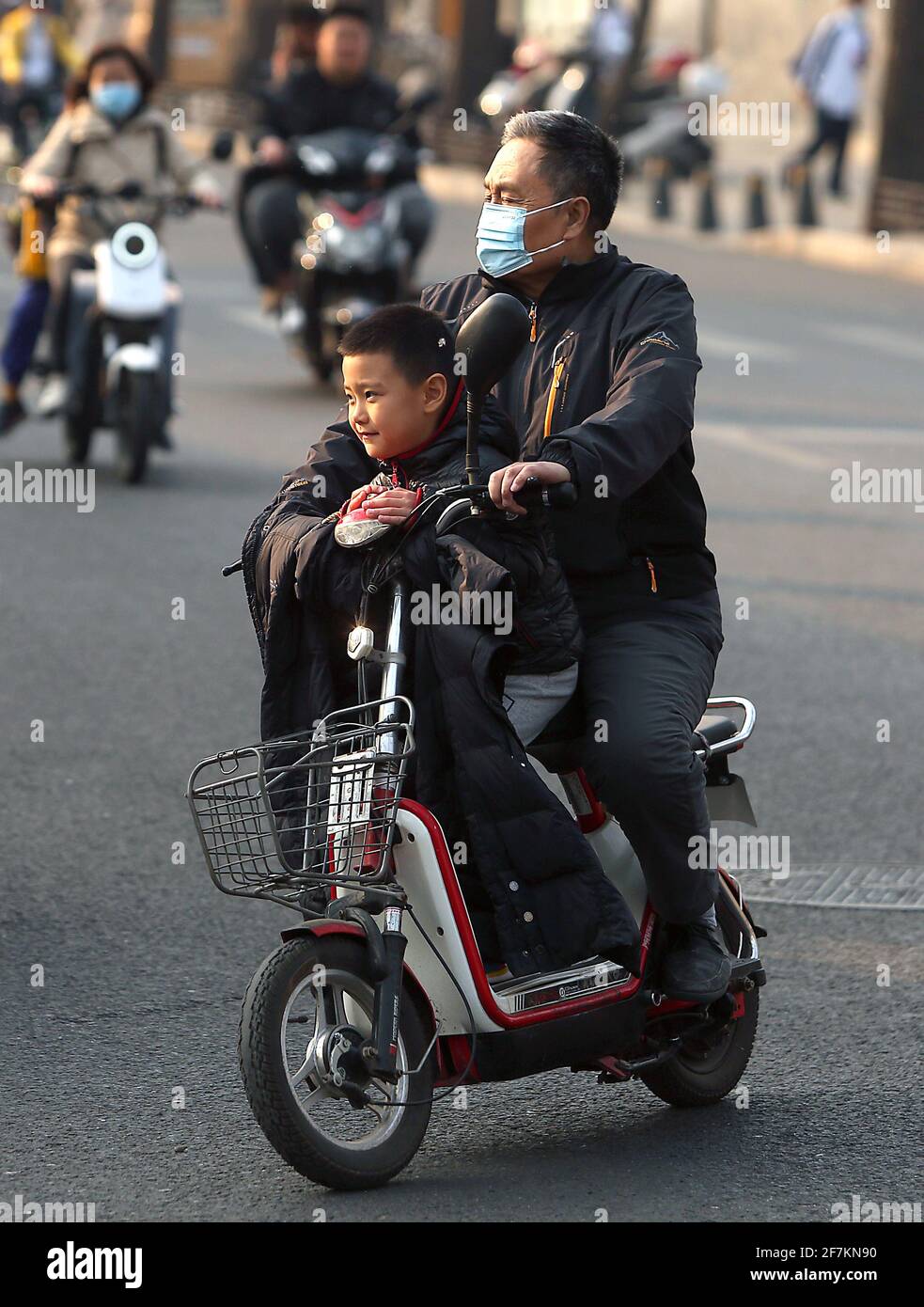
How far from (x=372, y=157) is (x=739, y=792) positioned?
10647mm

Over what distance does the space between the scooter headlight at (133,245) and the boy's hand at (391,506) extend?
25.3 ft

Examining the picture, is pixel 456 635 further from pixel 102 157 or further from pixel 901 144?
pixel 901 144

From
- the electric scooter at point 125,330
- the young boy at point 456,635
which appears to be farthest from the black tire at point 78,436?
the young boy at point 456,635

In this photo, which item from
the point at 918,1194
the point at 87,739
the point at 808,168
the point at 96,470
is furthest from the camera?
the point at 808,168

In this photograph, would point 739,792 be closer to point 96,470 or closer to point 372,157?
point 96,470

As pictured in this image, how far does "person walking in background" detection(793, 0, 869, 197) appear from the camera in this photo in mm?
27609

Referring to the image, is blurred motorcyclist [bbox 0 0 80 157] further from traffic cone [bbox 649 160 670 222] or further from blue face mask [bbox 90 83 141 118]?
blue face mask [bbox 90 83 141 118]

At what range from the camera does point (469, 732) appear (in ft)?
13.3

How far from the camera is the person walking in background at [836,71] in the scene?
27.6m

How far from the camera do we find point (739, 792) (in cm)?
468

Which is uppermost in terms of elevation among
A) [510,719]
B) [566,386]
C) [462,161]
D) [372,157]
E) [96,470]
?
[566,386]

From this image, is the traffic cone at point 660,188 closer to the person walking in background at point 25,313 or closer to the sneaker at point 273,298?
the sneaker at point 273,298

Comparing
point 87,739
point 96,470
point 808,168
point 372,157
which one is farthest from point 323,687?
point 808,168

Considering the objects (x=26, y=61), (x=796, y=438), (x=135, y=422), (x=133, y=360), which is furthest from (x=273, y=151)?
(x=26, y=61)
